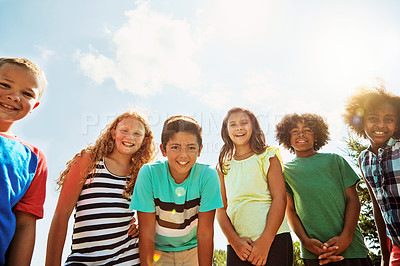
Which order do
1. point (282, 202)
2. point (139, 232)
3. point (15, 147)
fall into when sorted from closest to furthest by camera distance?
1. point (15, 147)
2. point (139, 232)
3. point (282, 202)

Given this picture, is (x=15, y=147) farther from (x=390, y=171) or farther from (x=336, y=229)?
(x=390, y=171)

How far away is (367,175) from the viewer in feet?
12.2

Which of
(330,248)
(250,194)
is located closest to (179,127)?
(250,194)

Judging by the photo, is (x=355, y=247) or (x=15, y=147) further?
→ (x=355, y=247)

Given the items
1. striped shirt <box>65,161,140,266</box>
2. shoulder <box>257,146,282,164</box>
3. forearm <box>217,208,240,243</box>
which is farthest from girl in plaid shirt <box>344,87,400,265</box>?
striped shirt <box>65,161,140,266</box>

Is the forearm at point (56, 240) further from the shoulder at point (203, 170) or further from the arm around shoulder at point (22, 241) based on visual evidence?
the shoulder at point (203, 170)

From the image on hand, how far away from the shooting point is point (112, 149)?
147 inches

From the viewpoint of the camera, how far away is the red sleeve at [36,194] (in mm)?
2465

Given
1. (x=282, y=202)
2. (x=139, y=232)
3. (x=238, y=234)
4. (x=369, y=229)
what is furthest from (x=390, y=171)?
(x=369, y=229)

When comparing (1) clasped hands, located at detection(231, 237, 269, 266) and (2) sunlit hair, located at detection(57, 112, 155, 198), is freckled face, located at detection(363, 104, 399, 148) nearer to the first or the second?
(1) clasped hands, located at detection(231, 237, 269, 266)

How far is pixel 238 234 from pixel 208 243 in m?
0.52

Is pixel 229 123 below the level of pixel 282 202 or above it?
above

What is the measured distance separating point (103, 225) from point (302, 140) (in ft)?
10.2

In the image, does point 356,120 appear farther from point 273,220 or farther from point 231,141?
point 273,220
